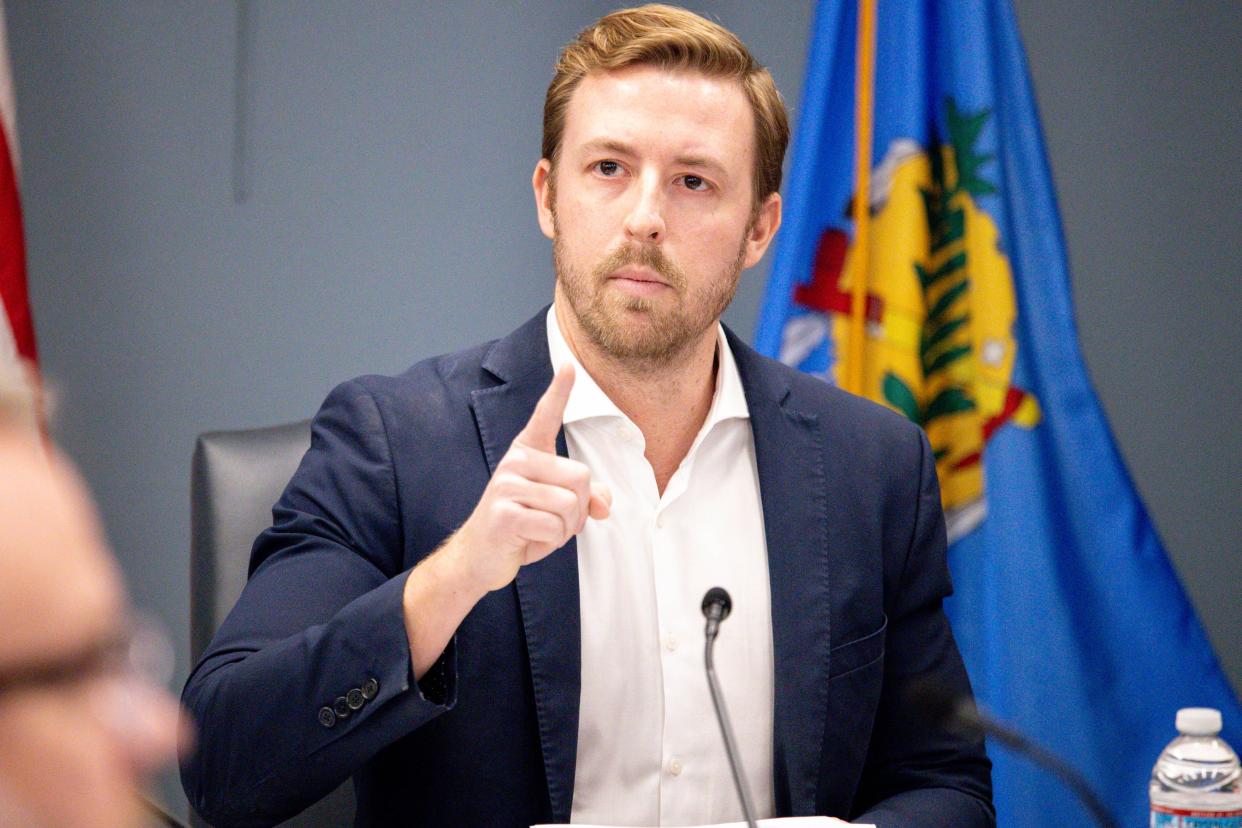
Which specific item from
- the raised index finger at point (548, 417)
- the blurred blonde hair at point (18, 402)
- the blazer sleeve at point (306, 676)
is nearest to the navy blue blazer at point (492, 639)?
the blazer sleeve at point (306, 676)

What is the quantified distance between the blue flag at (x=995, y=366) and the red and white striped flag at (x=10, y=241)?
1423 millimetres

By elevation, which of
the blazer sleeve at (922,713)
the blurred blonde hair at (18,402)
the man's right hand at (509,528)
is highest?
the blurred blonde hair at (18,402)

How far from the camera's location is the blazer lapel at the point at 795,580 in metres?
1.67

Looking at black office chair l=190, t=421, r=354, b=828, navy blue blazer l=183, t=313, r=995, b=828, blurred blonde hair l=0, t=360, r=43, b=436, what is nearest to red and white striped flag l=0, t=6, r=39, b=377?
black office chair l=190, t=421, r=354, b=828

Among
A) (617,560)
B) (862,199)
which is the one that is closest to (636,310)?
(617,560)

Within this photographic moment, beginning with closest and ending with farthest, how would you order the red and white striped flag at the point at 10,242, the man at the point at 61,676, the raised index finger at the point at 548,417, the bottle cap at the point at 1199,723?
the man at the point at 61,676 < the raised index finger at the point at 548,417 < the bottle cap at the point at 1199,723 < the red and white striped flag at the point at 10,242

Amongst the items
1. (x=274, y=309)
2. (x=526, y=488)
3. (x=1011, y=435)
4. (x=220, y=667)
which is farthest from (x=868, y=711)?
(x=274, y=309)

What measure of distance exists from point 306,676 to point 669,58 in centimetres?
96

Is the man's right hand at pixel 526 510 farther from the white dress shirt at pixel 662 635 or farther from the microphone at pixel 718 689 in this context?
the white dress shirt at pixel 662 635

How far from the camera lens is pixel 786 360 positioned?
281 cm

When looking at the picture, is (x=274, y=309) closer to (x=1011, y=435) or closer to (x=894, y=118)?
(x=894, y=118)

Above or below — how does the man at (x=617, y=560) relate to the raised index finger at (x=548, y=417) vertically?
below

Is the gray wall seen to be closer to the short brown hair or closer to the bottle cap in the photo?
the short brown hair

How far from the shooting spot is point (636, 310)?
69.1 inches
